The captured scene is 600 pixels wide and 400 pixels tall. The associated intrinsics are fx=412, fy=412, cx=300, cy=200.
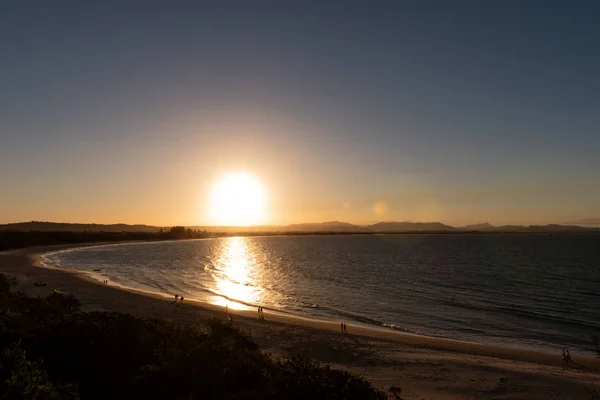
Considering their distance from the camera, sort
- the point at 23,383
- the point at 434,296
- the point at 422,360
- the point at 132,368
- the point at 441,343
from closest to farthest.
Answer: the point at 23,383 → the point at 132,368 → the point at 422,360 → the point at 441,343 → the point at 434,296

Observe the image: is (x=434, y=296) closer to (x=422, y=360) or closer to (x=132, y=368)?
(x=422, y=360)

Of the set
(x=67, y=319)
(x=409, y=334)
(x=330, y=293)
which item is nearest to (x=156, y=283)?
(x=330, y=293)

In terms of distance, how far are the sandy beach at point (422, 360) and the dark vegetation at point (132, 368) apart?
6581 millimetres

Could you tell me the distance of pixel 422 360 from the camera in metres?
21.5

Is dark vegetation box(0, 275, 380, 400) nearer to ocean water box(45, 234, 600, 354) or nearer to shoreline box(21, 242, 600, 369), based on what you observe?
shoreline box(21, 242, 600, 369)

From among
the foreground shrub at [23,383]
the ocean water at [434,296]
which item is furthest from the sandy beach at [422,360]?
the foreground shrub at [23,383]

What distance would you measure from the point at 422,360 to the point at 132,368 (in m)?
15.0

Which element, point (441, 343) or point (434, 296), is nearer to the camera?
point (441, 343)

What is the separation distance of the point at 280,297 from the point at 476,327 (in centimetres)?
2138

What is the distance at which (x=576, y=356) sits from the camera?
2341cm

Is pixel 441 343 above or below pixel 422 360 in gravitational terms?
below

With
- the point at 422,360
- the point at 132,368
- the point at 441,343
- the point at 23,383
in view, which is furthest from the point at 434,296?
the point at 23,383

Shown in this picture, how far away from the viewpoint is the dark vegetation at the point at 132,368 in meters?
10.3

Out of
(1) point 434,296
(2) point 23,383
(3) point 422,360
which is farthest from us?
(1) point 434,296
